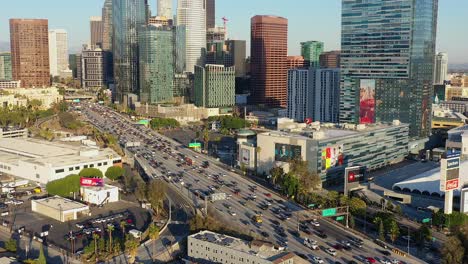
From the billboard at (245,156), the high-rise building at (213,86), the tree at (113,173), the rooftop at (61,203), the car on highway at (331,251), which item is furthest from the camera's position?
the high-rise building at (213,86)

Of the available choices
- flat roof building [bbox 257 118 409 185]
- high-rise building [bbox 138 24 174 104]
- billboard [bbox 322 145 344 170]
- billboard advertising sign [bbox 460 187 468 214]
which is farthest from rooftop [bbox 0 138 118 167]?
high-rise building [bbox 138 24 174 104]

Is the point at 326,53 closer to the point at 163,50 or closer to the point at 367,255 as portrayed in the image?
the point at 163,50

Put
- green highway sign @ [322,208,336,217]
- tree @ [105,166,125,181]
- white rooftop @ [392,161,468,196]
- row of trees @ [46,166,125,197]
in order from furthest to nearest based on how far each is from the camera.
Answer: tree @ [105,166,125,181], row of trees @ [46,166,125,197], white rooftop @ [392,161,468,196], green highway sign @ [322,208,336,217]

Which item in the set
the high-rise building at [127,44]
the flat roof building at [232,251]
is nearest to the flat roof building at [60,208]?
the flat roof building at [232,251]

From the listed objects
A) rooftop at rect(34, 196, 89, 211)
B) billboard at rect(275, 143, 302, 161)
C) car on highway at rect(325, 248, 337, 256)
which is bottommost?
car on highway at rect(325, 248, 337, 256)

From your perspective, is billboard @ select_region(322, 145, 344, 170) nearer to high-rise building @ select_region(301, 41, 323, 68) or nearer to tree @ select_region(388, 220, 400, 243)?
tree @ select_region(388, 220, 400, 243)

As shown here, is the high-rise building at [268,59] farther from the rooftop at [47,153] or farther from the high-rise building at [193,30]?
the rooftop at [47,153]

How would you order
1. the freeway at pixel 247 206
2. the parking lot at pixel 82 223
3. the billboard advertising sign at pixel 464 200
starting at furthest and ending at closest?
the billboard advertising sign at pixel 464 200
the parking lot at pixel 82 223
the freeway at pixel 247 206
